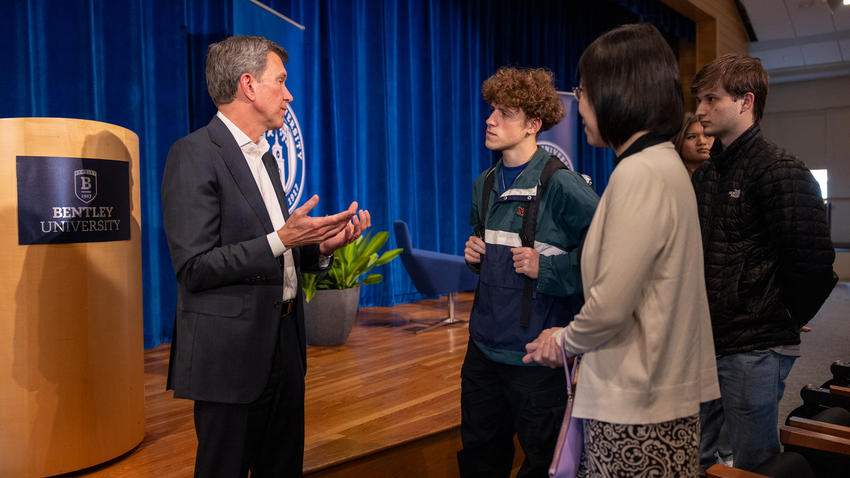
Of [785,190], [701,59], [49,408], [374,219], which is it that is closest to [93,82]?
[49,408]

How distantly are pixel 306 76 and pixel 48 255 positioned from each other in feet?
12.0

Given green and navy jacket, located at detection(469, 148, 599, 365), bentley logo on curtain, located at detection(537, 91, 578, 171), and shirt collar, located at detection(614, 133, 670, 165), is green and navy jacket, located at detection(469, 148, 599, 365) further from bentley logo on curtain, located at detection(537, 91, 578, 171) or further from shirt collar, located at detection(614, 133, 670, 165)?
bentley logo on curtain, located at detection(537, 91, 578, 171)

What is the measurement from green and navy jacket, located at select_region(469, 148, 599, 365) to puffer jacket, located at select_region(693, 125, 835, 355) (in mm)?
381

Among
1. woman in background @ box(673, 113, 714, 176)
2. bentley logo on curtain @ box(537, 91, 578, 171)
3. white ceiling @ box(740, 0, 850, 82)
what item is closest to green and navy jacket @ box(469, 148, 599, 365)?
woman in background @ box(673, 113, 714, 176)

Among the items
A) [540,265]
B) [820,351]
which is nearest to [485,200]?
[540,265]

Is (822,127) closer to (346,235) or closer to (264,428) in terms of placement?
(346,235)

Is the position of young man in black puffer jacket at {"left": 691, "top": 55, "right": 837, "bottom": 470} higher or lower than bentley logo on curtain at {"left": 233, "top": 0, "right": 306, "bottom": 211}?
lower

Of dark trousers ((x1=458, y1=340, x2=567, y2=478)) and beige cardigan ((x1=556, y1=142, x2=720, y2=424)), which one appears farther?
dark trousers ((x1=458, y1=340, x2=567, y2=478))

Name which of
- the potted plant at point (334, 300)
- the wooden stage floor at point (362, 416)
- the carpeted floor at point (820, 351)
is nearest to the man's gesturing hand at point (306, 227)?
the wooden stage floor at point (362, 416)

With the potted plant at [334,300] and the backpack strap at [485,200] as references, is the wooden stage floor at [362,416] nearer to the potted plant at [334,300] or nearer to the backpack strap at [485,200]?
the potted plant at [334,300]

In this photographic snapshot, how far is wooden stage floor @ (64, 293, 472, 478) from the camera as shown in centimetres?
239

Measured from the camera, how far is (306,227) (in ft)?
5.15

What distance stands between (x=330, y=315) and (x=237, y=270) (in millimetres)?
2755

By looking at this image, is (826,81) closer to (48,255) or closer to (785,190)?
(785,190)
